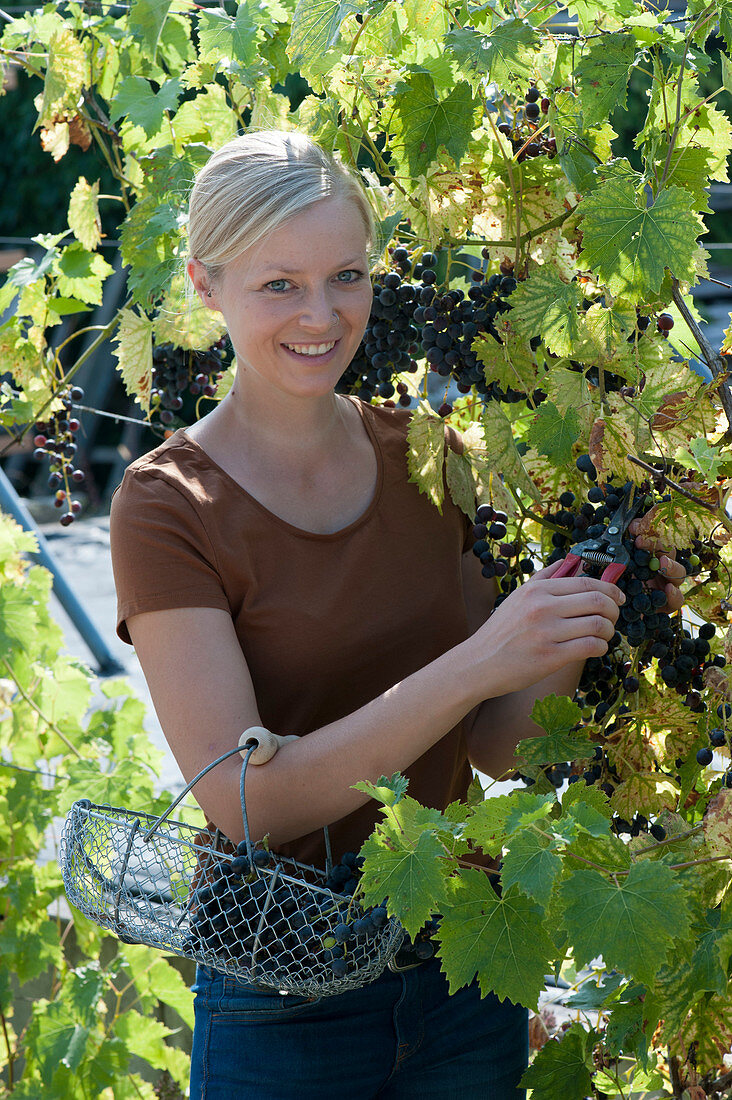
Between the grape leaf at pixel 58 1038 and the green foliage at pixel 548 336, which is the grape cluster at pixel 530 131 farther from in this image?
the grape leaf at pixel 58 1038

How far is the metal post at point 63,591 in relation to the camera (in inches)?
104

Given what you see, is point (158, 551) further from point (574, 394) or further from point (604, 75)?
point (604, 75)

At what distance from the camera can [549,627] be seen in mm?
968

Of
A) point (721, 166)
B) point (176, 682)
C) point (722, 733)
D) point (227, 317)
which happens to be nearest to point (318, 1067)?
point (176, 682)

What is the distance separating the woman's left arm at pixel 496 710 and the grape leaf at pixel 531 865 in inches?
14.3

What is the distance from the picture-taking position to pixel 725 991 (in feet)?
2.88

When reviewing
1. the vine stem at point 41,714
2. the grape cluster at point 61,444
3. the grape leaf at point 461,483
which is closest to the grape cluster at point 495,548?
the grape leaf at point 461,483

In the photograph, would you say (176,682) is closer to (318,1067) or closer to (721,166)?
Result: (318,1067)

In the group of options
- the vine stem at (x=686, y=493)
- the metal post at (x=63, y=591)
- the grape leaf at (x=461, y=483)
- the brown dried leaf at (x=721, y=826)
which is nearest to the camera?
the brown dried leaf at (x=721, y=826)

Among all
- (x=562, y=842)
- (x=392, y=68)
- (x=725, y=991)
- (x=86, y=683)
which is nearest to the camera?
(x=562, y=842)

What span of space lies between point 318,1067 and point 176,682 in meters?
0.44

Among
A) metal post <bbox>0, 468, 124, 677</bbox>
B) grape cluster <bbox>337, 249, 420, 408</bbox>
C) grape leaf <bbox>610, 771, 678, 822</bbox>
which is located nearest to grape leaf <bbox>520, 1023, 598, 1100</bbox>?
grape leaf <bbox>610, 771, 678, 822</bbox>

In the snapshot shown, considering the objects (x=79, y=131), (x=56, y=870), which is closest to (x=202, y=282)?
(x=79, y=131)

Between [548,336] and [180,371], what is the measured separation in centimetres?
78
